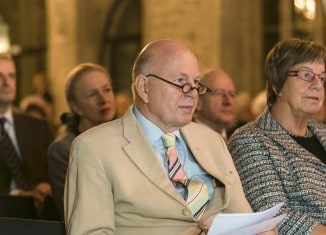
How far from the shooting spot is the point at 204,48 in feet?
39.8

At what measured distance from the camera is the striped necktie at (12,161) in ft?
22.2

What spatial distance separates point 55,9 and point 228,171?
11.8 metres

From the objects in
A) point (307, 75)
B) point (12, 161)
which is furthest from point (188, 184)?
point (12, 161)

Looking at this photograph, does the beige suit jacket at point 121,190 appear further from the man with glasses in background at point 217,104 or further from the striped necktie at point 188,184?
the man with glasses in background at point 217,104

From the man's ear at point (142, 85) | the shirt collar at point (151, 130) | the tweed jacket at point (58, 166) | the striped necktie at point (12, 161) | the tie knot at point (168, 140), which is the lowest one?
the striped necktie at point (12, 161)

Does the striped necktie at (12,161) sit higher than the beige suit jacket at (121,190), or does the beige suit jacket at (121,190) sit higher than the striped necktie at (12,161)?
the beige suit jacket at (121,190)

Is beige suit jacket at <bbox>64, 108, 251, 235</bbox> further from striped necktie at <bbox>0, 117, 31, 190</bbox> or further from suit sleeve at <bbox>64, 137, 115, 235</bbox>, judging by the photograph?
striped necktie at <bbox>0, 117, 31, 190</bbox>

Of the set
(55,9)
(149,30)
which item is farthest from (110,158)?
(55,9)

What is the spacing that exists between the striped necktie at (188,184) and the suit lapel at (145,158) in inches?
4.3

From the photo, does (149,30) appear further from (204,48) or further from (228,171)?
(228,171)

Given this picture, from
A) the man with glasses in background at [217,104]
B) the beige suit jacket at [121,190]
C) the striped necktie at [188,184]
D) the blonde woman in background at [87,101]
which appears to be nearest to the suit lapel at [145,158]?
the beige suit jacket at [121,190]

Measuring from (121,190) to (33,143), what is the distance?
10.1ft

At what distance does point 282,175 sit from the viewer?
4836mm

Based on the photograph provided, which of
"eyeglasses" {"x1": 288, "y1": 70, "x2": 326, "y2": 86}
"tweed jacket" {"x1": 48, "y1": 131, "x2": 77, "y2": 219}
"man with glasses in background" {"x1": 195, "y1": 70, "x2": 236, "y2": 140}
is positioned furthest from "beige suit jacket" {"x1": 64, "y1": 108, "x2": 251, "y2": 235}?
"man with glasses in background" {"x1": 195, "y1": 70, "x2": 236, "y2": 140}
